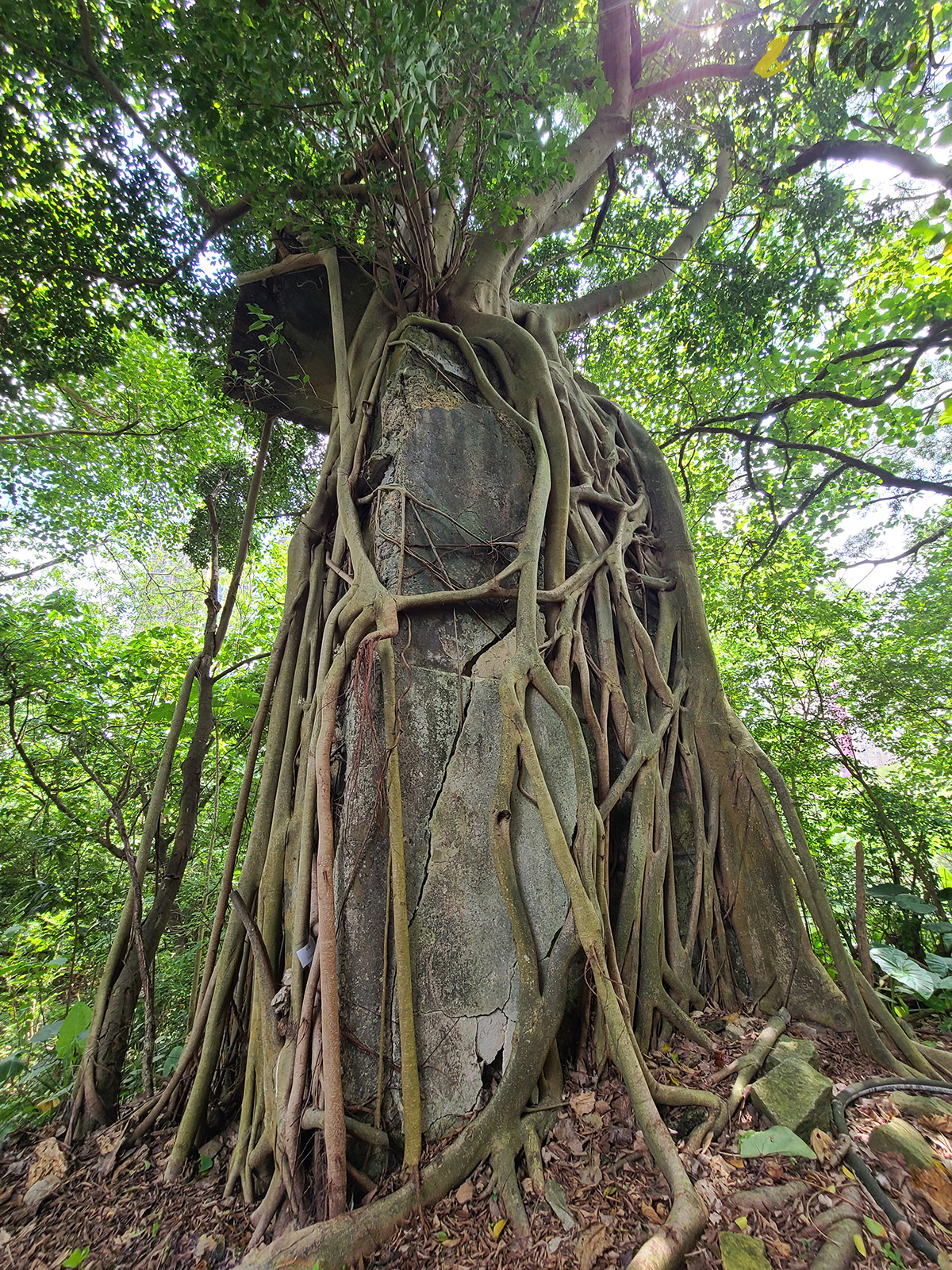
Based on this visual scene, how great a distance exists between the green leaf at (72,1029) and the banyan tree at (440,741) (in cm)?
19

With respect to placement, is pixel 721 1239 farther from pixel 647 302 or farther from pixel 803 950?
pixel 647 302

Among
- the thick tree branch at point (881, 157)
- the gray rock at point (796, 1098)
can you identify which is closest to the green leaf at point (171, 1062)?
the gray rock at point (796, 1098)

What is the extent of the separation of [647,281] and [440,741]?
4854 millimetres

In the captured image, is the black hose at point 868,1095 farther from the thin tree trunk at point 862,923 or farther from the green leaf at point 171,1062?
the green leaf at point 171,1062

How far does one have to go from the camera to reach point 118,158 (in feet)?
13.6

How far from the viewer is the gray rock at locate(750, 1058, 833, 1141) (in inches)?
67.7

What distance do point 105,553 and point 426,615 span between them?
7445mm

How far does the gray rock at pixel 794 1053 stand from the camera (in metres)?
2.01

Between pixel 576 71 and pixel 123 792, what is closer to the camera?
pixel 576 71

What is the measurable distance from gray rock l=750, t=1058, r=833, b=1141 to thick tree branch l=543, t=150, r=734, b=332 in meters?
4.80

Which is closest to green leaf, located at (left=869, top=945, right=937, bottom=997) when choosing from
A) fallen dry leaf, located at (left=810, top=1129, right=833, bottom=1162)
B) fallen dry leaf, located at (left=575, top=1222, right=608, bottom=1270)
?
fallen dry leaf, located at (left=810, top=1129, right=833, bottom=1162)

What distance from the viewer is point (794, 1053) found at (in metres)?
2.04

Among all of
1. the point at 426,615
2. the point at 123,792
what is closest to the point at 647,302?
the point at 426,615

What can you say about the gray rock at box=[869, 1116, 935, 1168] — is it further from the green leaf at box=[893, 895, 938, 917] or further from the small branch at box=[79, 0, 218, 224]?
the small branch at box=[79, 0, 218, 224]
